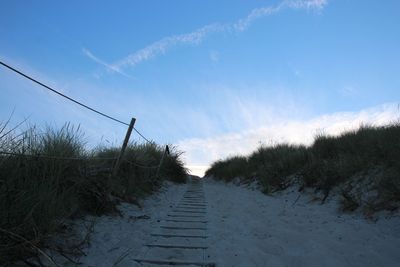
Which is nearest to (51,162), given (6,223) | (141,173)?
(6,223)

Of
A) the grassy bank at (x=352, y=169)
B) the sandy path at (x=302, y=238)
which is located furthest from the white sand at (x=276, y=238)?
the grassy bank at (x=352, y=169)

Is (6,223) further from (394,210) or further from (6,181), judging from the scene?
(394,210)

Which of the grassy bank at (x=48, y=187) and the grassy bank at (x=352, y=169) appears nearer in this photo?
the grassy bank at (x=48, y=187)

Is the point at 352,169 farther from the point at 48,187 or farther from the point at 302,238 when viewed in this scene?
the point at 48,187

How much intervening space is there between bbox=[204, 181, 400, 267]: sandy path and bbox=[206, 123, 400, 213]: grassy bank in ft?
1.35

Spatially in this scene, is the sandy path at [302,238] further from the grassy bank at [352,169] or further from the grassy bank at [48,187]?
the grassy bank at [48,187]

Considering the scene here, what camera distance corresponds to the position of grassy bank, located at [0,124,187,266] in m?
2.81

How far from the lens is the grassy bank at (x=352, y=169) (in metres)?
5.14

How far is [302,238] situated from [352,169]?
2.85 metres

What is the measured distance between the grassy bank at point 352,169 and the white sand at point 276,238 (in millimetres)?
392

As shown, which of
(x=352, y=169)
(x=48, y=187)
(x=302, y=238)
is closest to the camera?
(x=48, y=187)

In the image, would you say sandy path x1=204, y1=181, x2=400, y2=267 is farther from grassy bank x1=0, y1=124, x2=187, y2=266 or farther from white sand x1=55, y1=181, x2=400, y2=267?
grassy bank x1=0, y1=124, x2=187, y2=266

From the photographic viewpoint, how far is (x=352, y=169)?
656cm

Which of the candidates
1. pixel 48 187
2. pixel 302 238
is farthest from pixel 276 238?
pixel 48 187
